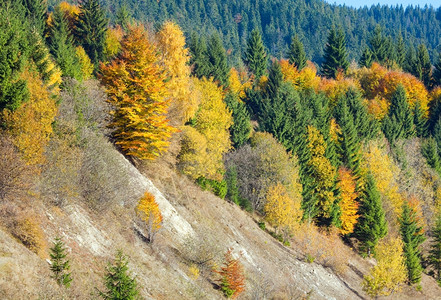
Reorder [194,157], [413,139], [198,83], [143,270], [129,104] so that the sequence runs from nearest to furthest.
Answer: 1. [143,270]
2. [129,104]
3. [194,157]
4. [198,83]
5. [413,139]

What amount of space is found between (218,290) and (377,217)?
34844mm

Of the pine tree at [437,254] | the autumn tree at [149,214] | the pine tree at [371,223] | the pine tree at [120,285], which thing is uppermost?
the pine tree at [120,285]

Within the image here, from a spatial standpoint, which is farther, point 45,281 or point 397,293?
point 397,293

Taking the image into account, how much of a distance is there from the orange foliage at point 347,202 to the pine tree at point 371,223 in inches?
49.3

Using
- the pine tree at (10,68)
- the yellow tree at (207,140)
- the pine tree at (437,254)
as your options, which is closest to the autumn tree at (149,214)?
the pine tree at (10,68)

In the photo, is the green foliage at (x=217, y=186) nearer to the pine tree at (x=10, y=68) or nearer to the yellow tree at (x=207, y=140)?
the yellow tree at (x=207, y=140)

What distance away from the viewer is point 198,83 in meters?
65.6

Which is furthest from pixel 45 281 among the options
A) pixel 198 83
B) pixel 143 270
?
pixel 198 83

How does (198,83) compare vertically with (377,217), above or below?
above

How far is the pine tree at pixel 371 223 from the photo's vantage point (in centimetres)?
6012

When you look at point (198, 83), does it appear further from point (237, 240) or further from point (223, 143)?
point (237, 240)

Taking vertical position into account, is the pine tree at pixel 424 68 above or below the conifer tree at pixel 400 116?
above

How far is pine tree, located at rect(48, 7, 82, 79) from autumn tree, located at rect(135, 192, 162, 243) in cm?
1945

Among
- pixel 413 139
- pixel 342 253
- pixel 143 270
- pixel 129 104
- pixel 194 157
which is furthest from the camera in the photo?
pixel 413 139
